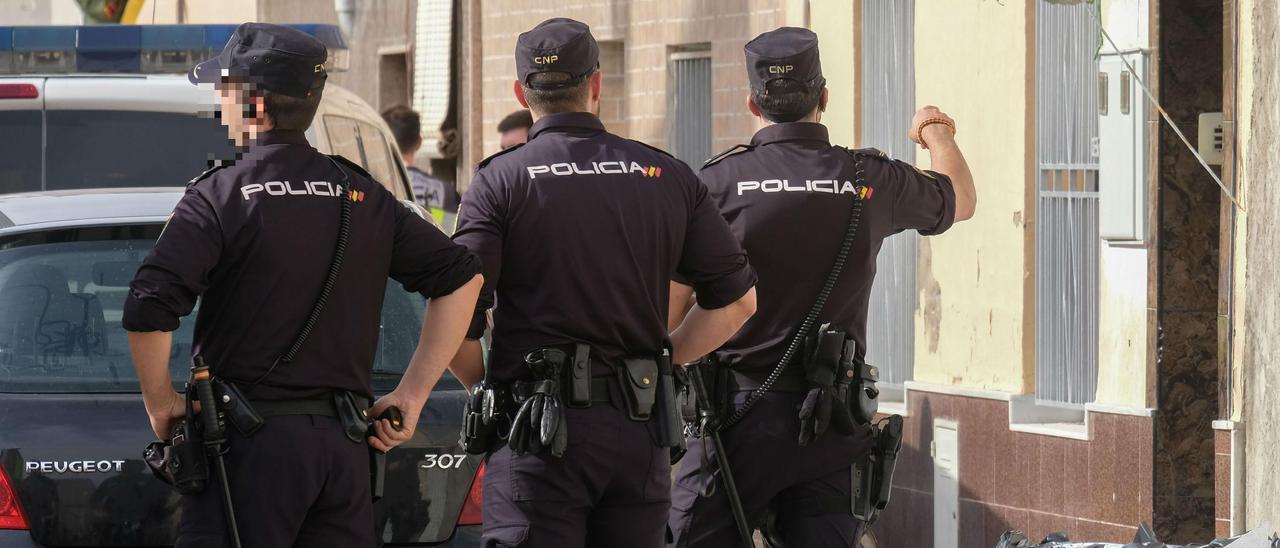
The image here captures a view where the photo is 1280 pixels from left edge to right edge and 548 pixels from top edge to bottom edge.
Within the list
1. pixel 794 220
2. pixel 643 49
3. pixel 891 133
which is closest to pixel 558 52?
pixel 794 220

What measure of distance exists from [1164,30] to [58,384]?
177 inches

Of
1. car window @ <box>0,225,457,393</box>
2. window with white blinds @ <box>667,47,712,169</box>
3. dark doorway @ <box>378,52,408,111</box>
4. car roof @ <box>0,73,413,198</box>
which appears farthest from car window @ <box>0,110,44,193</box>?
dark doorway @ <box>378,52,408,111</box>

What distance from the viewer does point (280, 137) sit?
4.54 meters

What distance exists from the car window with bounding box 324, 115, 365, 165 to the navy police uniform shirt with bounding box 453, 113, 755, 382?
386 cm

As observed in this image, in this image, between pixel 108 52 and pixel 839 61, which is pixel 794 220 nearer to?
pixel 108 52

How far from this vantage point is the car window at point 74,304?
5.42 metres

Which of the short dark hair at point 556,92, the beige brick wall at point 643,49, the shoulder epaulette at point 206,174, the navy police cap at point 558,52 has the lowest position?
the shoulder epaulette at point 206,174

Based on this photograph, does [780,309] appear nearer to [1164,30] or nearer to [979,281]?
[1164,30]

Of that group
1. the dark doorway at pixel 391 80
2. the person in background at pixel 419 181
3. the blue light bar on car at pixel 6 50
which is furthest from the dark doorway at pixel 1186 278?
the dark doorway at pixel 391 80

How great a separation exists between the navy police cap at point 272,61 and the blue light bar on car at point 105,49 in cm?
397

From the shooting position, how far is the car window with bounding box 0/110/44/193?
812 cm

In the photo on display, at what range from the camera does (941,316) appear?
9.42 meters

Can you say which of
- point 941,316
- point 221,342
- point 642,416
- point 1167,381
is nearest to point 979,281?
point 941,316

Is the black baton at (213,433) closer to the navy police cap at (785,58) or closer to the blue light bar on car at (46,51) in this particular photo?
the navy police cap at (785,58)
